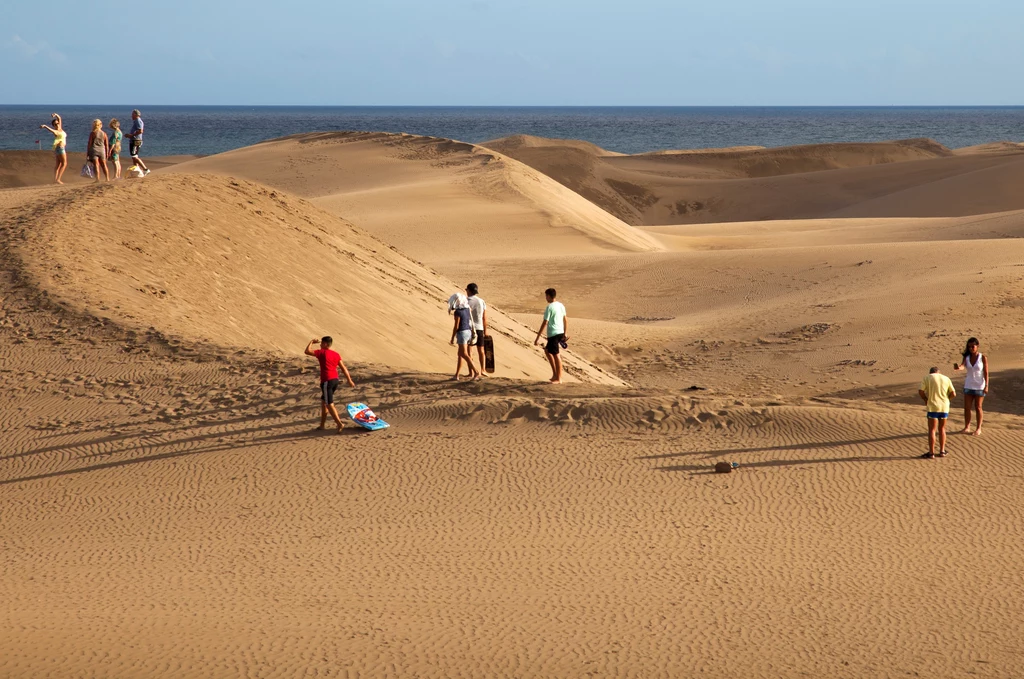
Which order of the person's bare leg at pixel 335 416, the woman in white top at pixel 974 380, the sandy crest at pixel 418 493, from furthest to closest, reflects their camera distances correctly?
the woman in white top at pixel 974 380 < the person's bare leg at pixel 335 416 < the sandy crest at pixel 418 493

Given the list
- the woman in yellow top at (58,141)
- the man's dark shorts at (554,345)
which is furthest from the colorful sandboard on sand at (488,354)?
the woman in yellow top at (58,141)

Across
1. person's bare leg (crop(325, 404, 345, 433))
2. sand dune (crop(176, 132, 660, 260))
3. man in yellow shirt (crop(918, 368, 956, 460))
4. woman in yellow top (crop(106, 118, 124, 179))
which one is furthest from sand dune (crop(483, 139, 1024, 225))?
person's bare leg (crop(325, 404, 345, 433))

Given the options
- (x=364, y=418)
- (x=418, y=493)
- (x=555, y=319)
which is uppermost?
(x=555, y=319)

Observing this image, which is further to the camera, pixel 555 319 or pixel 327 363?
pixel 555 319

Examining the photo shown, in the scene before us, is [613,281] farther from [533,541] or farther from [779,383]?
[533,541]

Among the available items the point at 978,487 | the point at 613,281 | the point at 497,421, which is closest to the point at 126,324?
the point at 497,421

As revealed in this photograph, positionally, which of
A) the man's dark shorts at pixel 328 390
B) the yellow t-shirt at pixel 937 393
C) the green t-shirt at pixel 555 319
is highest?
the green t-shirt at pixel 555 319

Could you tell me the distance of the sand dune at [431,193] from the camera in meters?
33.5

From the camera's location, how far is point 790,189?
184 feet

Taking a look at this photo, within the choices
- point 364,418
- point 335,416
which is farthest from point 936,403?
point 335,416

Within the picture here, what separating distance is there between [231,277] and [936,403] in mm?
9798

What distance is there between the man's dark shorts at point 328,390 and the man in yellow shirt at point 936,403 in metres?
5.70

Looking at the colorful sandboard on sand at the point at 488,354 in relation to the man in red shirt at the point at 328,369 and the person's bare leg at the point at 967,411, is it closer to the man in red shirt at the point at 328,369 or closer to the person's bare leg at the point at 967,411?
the man in red shirt at the point at 328,369

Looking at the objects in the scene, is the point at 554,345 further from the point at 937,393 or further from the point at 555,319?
the point at 937,393
